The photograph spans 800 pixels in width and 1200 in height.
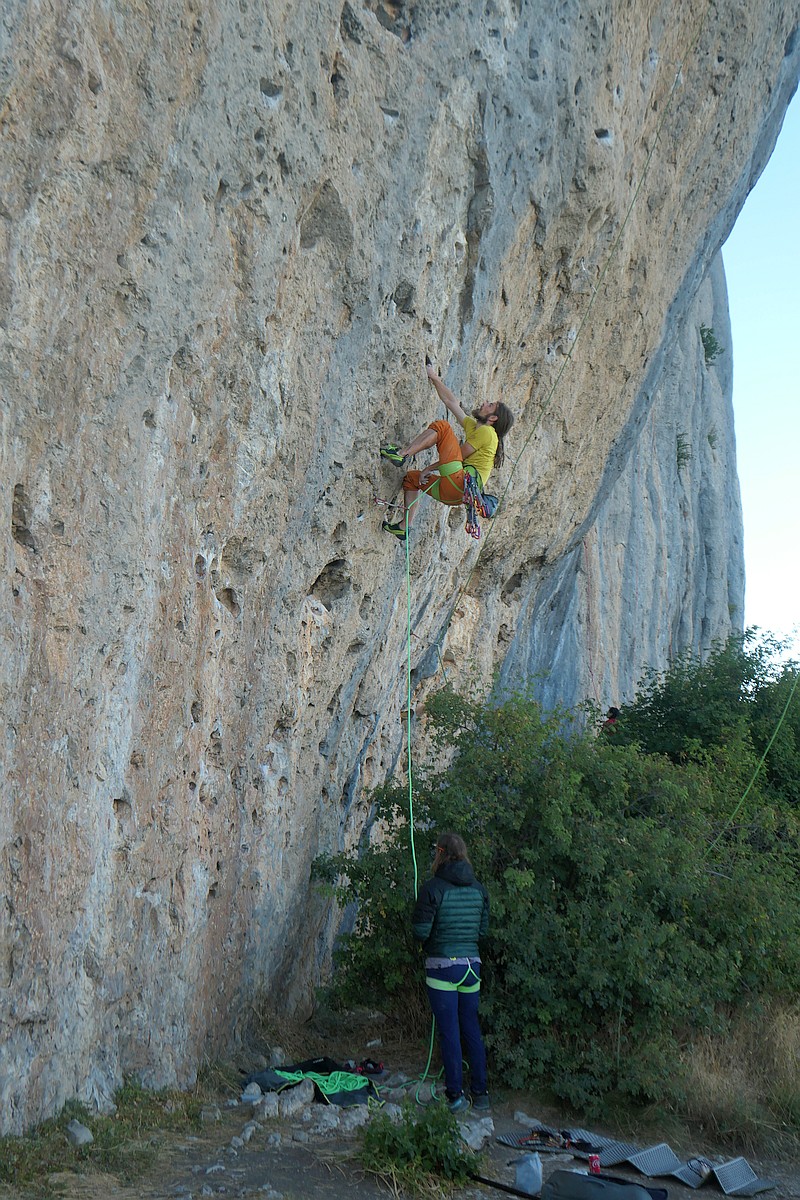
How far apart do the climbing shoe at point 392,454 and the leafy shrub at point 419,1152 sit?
4.51m

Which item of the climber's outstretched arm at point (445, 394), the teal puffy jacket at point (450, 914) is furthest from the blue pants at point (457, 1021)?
the climber's outstretched arm at point (445, 394)

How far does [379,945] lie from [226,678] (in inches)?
87.7

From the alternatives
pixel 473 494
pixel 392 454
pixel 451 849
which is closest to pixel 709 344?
pixel 473 494

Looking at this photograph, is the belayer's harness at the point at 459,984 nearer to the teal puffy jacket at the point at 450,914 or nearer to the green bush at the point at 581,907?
the teal puffy jacket at the point at 450,914

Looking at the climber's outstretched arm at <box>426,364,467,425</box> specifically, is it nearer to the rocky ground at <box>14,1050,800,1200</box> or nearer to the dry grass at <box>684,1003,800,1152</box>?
the rocky ground at <box>14,1050,800,1200</box>

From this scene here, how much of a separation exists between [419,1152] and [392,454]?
470cm

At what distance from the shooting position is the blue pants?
650 cm

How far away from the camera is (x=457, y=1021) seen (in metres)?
6.54

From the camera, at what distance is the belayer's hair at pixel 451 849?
6746 mm

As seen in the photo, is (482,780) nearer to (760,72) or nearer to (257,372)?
(257,372)

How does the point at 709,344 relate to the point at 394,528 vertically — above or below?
above

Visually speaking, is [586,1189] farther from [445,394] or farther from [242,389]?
[445,394]

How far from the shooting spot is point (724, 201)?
1306cm

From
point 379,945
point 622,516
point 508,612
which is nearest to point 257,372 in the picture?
point 379,945
